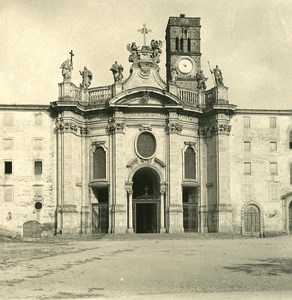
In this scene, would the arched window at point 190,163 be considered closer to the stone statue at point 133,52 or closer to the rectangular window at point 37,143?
the stone statue at point 133,52

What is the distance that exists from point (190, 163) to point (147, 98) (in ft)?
23.6

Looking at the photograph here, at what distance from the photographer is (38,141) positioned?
50.8m

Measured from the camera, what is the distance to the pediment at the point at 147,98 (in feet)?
164

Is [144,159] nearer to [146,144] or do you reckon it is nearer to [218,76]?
[146,144]

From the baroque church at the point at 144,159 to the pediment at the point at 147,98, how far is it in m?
0.09

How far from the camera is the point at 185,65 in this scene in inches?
3162

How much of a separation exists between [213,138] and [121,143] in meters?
8.55

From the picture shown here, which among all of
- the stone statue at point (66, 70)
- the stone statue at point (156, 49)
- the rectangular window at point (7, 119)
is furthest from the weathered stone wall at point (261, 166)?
the rectangular window at point (7, 119)

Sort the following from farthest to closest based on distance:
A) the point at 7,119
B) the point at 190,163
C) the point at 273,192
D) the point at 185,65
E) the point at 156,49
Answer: the point at 185,65 < the point at 273,192 < the point at 190,163 < the point at 156,49 < the point at 7,119

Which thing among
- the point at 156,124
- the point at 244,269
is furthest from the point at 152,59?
the point at 244,269

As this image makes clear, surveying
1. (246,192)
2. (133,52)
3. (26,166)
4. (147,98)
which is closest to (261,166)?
(246,192)

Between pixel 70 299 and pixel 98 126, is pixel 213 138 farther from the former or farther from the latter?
pixel 70 299

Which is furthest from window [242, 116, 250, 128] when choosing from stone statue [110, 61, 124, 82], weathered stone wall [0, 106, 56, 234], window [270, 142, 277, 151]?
weathered stone wall [0, 106, 56, 234]

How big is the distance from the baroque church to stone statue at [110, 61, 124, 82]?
0.29ft
